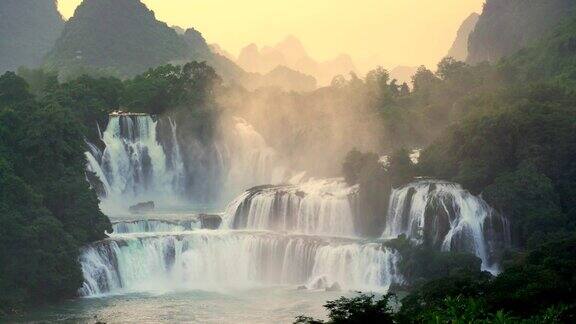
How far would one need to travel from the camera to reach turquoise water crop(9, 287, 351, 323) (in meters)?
42.6

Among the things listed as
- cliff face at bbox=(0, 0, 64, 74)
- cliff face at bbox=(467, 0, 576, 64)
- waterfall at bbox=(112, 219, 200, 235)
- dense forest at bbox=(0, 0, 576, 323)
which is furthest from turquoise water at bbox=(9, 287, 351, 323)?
cliff face at bbox=(0, 0, 64, 74)

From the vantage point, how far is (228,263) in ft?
174

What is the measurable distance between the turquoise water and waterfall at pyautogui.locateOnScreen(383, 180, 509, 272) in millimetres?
7125

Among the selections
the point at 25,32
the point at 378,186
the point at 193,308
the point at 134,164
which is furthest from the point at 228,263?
the point at 25,32

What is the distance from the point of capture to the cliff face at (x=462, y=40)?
182m

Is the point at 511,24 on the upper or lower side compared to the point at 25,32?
lower

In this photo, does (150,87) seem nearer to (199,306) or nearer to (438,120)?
(438,120)

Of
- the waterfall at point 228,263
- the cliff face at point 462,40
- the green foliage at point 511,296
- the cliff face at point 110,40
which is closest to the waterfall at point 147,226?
the waterfall at point 228,263

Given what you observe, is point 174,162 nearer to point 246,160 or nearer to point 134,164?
point 134,164

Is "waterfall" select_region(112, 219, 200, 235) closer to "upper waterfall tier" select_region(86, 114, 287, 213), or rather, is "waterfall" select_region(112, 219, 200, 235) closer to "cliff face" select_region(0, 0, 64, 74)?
"upper waterfall tier" select_region(86, 114, 287, 213)

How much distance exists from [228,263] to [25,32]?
384 ft

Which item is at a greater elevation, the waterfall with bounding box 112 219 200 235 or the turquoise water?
the waterfall with bounding box 112 219 200 235

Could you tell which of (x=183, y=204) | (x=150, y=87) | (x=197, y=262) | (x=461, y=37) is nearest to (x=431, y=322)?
(x=197, y=262)

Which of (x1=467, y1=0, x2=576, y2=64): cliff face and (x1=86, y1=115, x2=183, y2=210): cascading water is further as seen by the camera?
(x1=467, y1=0, x2=576, y2=64): cliff face
